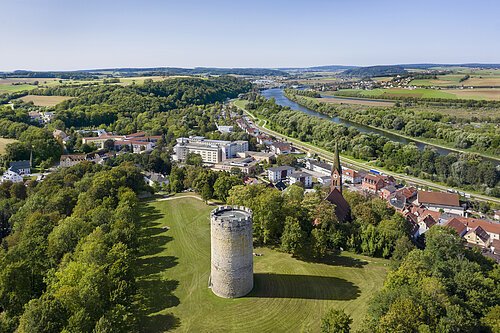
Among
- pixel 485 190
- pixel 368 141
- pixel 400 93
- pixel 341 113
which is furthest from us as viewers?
pixel 400 93

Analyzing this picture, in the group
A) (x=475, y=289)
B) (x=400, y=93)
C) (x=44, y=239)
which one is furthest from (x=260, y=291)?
(x=400, y=93)

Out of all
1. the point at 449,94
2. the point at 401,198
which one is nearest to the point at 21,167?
the point at 401,198

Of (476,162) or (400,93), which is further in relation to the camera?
(400,93)

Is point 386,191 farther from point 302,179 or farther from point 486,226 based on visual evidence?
point 486,226

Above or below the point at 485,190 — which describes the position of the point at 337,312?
above

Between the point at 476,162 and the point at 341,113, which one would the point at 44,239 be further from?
the point at 341,113

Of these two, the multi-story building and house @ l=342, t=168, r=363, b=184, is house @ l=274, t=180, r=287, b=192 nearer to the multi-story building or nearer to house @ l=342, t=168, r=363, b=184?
house @ l=342, t=168, r=363, b=184
